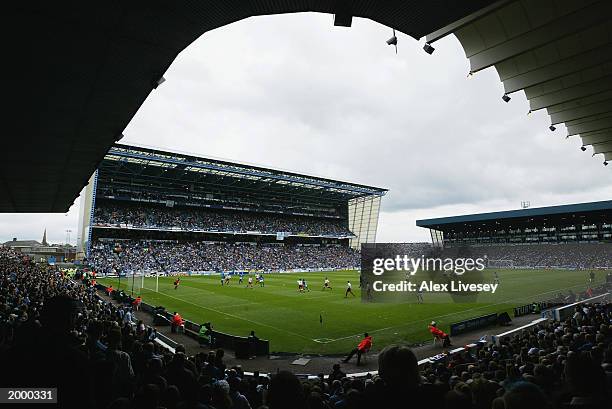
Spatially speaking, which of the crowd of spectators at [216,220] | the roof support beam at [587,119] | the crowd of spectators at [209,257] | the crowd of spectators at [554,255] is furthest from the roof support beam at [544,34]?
the crowd of spectators at [554,255]

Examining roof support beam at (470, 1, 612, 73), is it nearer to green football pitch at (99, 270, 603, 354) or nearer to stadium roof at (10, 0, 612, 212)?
stadium roof at (10, 0, 612, 212)

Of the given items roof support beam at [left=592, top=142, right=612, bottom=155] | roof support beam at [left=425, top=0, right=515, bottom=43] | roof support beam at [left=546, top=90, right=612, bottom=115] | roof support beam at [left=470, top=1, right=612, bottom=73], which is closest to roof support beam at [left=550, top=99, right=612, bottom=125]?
roof support beam at [left=546, top=90, right=612, bottom=115]

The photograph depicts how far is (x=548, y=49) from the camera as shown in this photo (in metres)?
6.52

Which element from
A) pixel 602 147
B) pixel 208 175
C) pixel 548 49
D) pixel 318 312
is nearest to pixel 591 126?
pixel 602 147

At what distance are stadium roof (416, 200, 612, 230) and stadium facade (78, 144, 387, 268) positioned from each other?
1800 cm

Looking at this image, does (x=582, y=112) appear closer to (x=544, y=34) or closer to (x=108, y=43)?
(x=544, y=34)

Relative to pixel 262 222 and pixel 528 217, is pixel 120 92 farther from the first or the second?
pixel 528 217

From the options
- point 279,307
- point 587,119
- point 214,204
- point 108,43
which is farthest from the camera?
point 214,204

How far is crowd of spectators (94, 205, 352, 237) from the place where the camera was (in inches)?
2516

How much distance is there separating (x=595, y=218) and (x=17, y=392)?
3898 inches

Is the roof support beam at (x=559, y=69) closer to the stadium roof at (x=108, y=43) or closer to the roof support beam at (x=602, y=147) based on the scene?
the stadium roof at (x=108, y=43)

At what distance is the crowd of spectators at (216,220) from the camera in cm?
6391

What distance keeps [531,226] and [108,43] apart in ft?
334

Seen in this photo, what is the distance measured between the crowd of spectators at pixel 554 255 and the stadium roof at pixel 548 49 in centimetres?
6464
